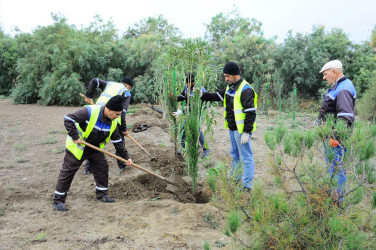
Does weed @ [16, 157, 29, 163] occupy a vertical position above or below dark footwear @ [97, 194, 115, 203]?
above

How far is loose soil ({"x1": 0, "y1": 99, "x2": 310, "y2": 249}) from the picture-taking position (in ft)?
10.5

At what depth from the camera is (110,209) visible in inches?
156

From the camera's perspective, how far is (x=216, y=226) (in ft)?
11.4

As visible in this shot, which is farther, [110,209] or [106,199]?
[106,199]

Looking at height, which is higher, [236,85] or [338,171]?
[236,85]

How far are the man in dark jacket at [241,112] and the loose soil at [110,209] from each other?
314 millimetres

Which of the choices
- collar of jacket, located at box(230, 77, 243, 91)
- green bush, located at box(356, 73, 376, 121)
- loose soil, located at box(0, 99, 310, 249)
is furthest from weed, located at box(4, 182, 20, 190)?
green bush, located at box(356, 73, 376, 121)

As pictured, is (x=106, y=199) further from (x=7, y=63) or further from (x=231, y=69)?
(x=7, y=63)

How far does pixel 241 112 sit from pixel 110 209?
2.09 m

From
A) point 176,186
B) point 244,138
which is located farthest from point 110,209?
point 244,138

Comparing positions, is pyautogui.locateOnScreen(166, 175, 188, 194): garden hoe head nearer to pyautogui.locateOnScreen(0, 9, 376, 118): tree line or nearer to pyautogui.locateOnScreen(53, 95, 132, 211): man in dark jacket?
pyautogui.locateOnScreen(53, 95, 132, 211): man in dark jacket

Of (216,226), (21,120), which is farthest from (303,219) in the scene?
(21,120)

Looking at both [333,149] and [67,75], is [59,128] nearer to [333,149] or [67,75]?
[67,75]

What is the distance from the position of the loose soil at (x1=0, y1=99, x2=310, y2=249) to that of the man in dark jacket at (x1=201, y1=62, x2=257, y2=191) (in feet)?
1.03
